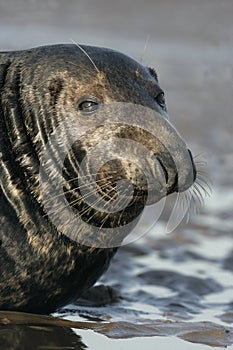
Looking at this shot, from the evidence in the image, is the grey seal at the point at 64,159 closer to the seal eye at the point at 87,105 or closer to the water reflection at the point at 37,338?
the seal eye at the point at 87,105

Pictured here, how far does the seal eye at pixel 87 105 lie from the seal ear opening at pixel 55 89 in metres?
0.17

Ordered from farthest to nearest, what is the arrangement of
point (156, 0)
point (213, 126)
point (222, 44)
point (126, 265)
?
point (156, 0) < point (222, 44) < point (213, 126) < point (126, 265)

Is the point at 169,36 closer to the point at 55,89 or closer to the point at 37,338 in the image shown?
the point at 55,89

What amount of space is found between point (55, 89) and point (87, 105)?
25cm

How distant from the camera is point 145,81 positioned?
7.52 meters

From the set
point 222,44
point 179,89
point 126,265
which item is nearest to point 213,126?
point 179,89

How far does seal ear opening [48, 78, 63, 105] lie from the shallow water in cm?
135

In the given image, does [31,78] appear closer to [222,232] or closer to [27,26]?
[222,232]

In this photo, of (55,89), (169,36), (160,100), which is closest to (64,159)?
(55,89)

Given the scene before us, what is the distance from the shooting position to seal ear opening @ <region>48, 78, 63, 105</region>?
24.6ft

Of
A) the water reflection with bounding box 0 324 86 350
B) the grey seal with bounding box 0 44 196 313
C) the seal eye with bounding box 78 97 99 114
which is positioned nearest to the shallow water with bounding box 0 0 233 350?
the water reflection with bounding box 0 324 86 350

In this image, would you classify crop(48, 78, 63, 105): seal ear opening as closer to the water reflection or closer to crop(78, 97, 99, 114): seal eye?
crop(78, 97, 99, 114): seal eye

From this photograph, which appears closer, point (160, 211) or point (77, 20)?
point (160, 211)

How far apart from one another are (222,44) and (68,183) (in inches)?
373
